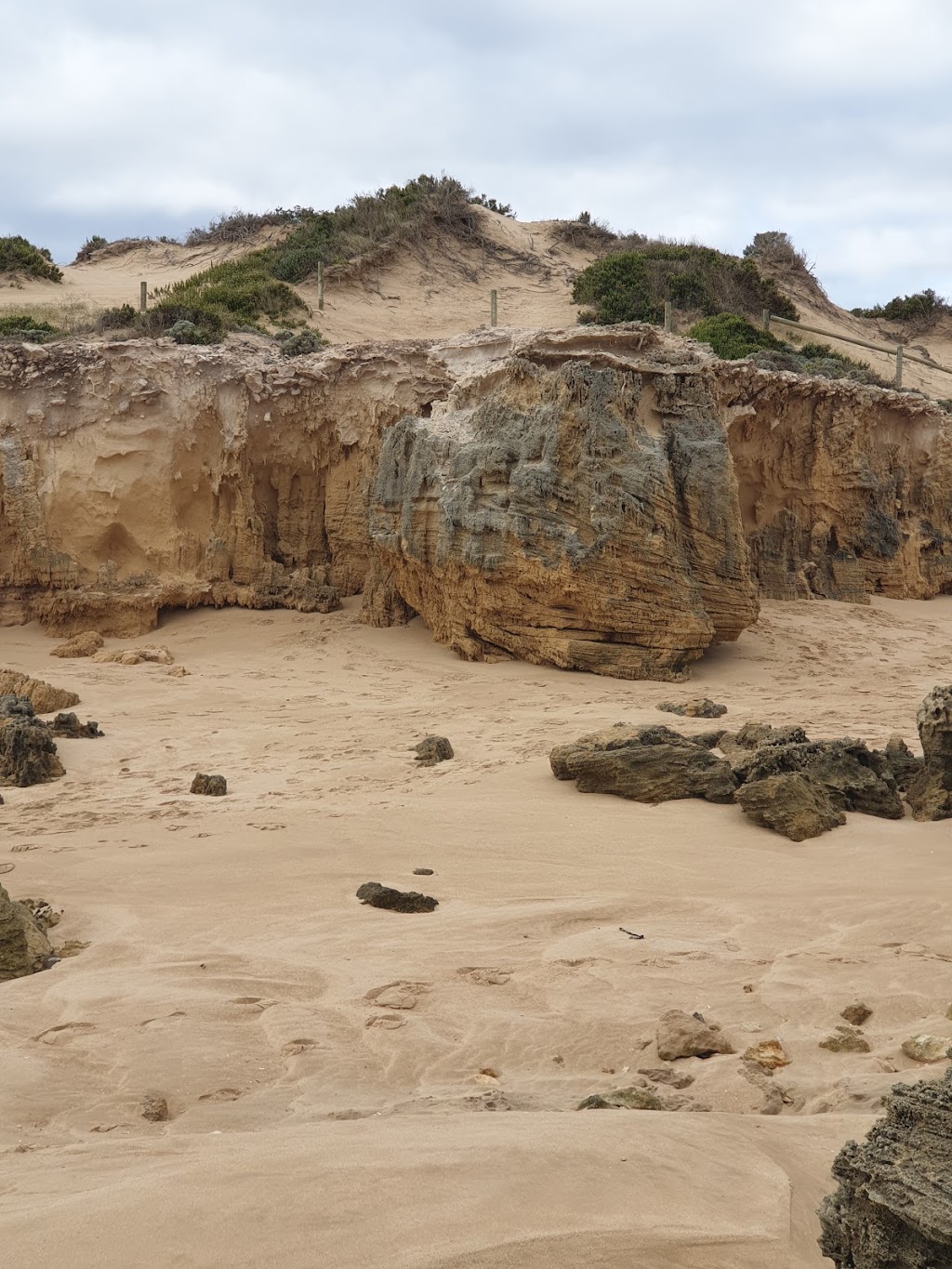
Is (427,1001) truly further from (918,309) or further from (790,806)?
(918,309)

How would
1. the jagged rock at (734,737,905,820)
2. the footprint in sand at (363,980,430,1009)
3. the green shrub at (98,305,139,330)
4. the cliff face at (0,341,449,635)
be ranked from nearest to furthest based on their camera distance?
1. the footprint in sand at (363,980,430,1009)
2. the jagged rock at (734,737,905,820)
3. the cliff face at (0,341,449,635)
4. the green shrub at (98,305,139,330)

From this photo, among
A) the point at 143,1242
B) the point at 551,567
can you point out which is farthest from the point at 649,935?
the point at 551,567

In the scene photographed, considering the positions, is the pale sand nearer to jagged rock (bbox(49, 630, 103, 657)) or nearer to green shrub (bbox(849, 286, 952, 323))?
jagged rock (bbox(49, 630, 103, 657))

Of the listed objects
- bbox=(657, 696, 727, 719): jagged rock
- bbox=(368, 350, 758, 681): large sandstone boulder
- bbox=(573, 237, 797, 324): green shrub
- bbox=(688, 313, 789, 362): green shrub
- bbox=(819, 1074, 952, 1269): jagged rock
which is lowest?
bbox=(657, 696, 727, 719): jagged rock

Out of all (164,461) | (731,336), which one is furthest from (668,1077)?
(731,336)

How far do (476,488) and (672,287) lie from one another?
15.0 metres

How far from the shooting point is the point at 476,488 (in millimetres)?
10961

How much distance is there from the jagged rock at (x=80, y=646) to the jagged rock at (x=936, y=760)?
867 cm

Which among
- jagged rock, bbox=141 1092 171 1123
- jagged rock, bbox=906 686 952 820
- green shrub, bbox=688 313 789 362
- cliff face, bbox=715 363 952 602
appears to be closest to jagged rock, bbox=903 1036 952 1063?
jagged rock, bbox=141 1092 171 1123

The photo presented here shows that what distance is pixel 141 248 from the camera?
97.3ft

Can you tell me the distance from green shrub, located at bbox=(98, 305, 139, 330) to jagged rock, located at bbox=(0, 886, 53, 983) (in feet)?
53.5

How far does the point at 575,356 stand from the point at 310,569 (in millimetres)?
4188

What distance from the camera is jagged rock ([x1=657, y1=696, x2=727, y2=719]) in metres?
8.38

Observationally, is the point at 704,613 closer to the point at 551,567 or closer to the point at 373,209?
the point at 551,567
